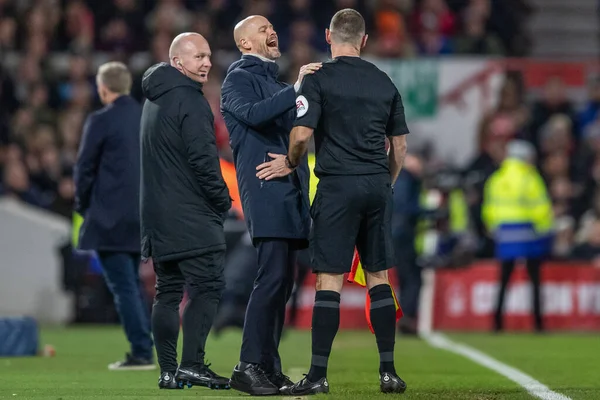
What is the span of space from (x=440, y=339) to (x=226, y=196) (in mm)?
6583

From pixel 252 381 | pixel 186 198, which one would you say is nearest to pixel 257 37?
pixel 186 198

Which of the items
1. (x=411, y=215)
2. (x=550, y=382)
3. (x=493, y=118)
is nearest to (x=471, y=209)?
(x=493, y=118)

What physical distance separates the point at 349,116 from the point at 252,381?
1615mm

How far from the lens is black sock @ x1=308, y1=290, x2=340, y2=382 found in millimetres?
7660

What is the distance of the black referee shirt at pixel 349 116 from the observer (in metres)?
7.68

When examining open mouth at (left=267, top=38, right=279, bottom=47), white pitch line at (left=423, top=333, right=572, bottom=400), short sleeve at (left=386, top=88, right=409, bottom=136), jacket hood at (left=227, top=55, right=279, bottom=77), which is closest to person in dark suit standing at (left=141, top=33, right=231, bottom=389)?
jacket hood at (left=227, top=55, right=279, bottom=77)

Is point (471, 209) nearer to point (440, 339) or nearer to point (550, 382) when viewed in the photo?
point (440, 339)

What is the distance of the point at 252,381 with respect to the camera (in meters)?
7.66

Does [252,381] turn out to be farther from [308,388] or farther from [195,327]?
[195,327]

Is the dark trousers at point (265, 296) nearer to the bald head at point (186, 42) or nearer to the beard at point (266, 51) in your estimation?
the beard at point (266, 51)

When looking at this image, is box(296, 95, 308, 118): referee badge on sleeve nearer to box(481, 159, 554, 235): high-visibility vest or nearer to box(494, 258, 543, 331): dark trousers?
box(494, 258, 543, 331): dark trousers

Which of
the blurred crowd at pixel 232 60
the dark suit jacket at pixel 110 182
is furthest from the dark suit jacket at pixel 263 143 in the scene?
the blurred crowd at pixel 232 60

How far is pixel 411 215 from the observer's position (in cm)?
1488

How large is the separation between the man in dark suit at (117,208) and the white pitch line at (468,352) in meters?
2.67
